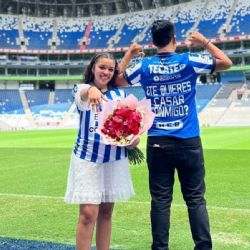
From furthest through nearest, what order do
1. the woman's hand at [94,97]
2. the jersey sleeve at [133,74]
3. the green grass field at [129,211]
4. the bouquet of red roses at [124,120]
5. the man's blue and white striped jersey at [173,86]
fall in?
1. the green grass field at [129,211]
2. the jersey sleeve at [133,74]
3. the man's blue and white striped jersey at [173,86]
4. the bouquet of red roses at [124,120]
5. the woman's hand at [94,97]

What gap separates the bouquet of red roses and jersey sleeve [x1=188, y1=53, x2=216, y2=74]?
21.9 inches

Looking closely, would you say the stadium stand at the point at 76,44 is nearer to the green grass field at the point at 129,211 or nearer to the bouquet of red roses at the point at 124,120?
the green grass field at the point at 129,211

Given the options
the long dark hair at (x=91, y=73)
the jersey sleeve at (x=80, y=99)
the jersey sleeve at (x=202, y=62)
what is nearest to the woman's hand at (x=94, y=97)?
the jersey sleeve at (x=80, y=99)

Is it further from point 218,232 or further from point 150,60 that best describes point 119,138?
point 218,232

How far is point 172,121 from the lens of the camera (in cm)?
446

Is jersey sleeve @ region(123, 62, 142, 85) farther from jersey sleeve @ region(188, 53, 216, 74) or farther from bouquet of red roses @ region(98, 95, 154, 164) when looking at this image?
jersey sleeve @ region(188, 53, 216, 74)

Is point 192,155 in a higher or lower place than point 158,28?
lower

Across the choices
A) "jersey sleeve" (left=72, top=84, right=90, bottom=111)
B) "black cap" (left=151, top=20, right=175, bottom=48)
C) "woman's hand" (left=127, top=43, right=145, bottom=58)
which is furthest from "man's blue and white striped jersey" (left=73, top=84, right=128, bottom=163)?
"black cap" (left=151, top=20, right=175, bottom=48)

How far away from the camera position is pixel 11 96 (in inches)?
2611

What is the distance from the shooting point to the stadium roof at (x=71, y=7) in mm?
77625

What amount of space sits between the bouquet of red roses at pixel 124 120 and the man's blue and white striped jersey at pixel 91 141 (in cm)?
12

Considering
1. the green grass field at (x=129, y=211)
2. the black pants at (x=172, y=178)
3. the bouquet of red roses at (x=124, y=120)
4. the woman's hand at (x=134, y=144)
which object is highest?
the bouquet of red roses at (x=124, y=120)

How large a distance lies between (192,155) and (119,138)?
72 cm

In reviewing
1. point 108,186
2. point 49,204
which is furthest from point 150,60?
point 49,204
